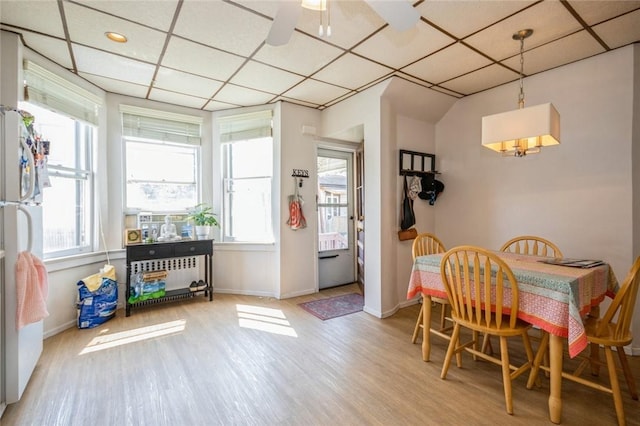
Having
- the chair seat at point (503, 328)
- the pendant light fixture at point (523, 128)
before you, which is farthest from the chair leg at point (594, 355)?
the pendant light fixture at point (523, 128)

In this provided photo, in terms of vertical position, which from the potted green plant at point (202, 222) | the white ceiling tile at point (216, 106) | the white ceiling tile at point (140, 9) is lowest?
the potted green plant at point (202, 222)

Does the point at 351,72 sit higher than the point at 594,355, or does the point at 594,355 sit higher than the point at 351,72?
the point at 351,72

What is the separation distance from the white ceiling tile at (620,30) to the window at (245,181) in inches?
133

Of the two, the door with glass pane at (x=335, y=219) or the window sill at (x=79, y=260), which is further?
the door with glass pane at (x=335, y=219)

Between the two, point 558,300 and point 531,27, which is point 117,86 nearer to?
point 531,27

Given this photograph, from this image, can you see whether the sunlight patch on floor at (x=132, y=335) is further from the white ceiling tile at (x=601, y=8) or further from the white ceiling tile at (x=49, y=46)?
the white ceiling tile at (x=601, y=8)

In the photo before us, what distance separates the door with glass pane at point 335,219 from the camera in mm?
4397

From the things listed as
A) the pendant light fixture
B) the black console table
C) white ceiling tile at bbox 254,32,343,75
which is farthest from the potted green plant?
the pendant light fixture

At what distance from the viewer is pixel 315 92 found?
139 inches

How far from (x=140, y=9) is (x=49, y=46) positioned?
114 cm

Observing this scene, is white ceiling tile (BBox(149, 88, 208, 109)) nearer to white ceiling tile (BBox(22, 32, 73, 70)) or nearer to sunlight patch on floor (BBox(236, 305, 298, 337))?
white ceiling tile (BBox(22, 32, 73, 70))

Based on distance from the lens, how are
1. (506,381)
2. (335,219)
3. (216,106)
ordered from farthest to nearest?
1. (335,219)
2. (216,106)
3. (506,381)

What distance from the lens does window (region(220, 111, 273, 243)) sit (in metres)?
4.07

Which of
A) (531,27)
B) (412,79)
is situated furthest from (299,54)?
(531,27)
